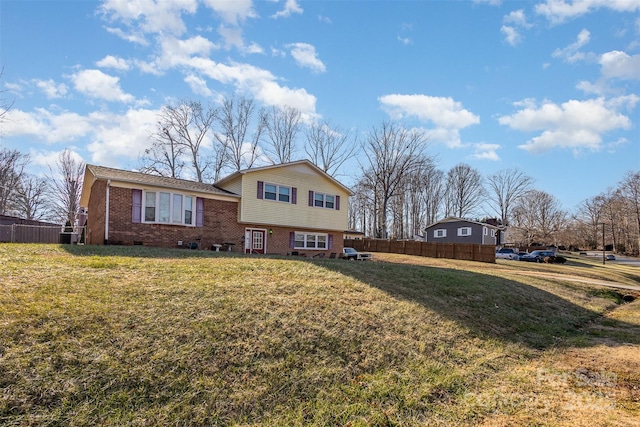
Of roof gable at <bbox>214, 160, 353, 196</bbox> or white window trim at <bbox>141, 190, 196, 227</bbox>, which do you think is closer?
white window trim at <bbox>141, 190, 196, 227</bbox>

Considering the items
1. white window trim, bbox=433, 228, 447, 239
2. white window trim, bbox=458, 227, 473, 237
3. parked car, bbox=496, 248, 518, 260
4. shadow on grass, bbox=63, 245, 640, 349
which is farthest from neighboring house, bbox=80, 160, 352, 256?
parked car, bbox=496, 248, 518, 260

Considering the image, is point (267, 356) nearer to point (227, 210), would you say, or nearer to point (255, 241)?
point (227, 210)

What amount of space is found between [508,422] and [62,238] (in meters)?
22.4

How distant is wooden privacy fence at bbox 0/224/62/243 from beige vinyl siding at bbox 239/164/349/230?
34.6ft

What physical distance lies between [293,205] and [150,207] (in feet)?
25.3

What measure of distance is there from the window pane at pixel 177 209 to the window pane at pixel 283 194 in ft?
18.2

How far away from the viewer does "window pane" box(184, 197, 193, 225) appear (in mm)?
16484

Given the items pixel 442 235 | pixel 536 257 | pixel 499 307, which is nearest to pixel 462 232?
pixel 442 235

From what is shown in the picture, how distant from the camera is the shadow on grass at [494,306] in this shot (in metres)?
7.80

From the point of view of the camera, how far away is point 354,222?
62.1 meters

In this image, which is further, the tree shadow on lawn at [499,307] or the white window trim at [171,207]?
the white window trim at [171,207]

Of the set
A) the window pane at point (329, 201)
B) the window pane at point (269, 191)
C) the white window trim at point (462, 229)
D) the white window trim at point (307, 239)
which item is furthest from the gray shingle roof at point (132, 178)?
the white window trim at point (462, 229)

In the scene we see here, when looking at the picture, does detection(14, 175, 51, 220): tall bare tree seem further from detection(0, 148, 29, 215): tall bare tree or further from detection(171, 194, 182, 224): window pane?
detection(171, 194, 182, 224): window pane

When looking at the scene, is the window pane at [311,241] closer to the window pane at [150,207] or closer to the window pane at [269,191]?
the window pane at [269,191]
